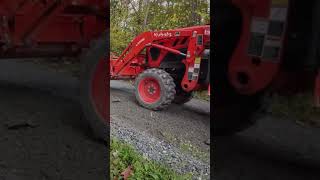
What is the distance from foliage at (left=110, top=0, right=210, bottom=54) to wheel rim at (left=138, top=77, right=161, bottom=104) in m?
0.10

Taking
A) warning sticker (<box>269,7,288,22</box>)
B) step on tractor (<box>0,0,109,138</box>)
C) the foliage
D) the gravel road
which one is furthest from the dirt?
step on tractor (<box>0,0,109,138</box>)

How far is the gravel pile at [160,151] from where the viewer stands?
3.55 feet

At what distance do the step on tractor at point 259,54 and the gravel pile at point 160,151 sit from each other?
97 millimetres

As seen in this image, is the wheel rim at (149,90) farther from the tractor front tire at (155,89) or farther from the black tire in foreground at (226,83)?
the black tire in foreground at (226,83)

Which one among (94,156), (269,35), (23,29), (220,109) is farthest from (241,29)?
(23,29)

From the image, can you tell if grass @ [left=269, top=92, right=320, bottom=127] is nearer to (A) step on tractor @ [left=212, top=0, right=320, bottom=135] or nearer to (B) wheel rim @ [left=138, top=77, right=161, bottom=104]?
(A) step on tractor @ [left=212, top=0, right=320, bottom=135]

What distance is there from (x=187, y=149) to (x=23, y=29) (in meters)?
2.08

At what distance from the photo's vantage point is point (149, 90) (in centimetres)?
121

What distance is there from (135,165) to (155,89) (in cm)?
19

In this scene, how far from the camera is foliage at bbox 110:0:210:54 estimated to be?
103 centimetres

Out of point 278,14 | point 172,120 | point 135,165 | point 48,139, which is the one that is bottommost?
point 48,139

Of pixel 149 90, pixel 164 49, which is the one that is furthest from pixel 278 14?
pixel 149 90

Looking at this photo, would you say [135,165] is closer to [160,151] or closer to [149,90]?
[160,151]

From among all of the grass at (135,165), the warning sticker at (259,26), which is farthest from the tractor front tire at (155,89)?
the warning sticker at (259,26)
